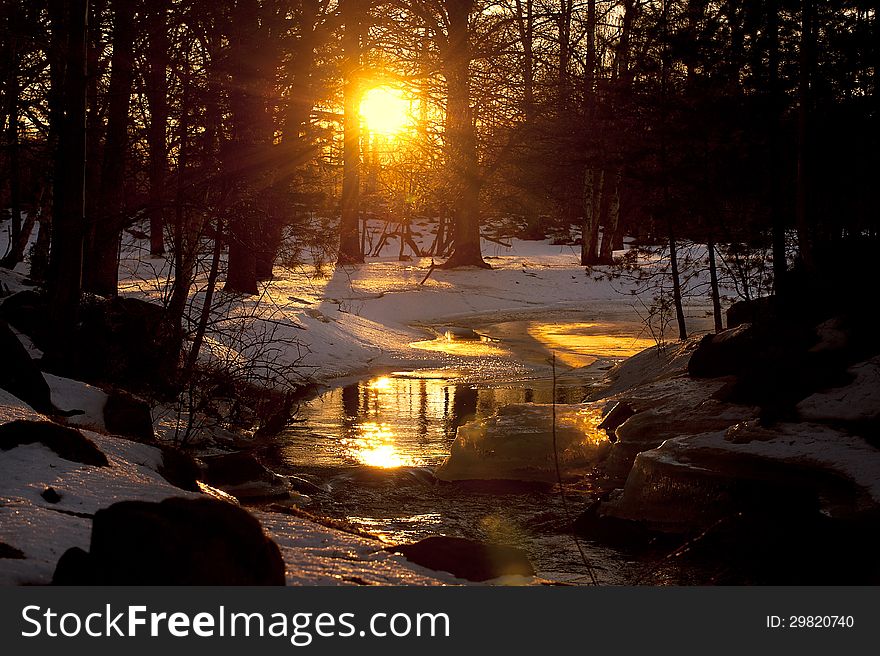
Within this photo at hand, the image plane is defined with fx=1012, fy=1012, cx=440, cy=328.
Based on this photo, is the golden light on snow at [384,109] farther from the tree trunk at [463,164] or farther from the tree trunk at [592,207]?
the tree trunk at [592,207]

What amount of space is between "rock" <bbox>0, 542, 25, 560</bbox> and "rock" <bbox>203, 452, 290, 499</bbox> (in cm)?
397

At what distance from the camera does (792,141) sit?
14.1 m

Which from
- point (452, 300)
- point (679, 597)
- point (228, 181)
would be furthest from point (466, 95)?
point (679, 597)

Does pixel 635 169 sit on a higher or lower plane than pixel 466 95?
lower

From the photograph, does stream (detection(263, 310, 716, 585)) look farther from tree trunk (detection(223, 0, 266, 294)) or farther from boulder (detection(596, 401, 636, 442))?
tree trunk (detection(223, 0, 266, 294))

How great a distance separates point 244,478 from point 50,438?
2.63 m

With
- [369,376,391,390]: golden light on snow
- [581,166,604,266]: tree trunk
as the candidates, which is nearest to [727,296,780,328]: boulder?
[369,376,391,390]: golden light on snow

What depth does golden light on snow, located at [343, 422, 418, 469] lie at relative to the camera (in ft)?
33.3

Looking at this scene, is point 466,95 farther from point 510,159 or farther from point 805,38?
point 805,38

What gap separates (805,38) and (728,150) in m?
2.24

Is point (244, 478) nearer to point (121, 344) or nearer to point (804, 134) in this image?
point (121, 344)

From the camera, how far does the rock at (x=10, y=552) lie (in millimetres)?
4356

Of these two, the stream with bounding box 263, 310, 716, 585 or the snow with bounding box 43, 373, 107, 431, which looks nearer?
the stream with bounding box 263, 310, 716, 585

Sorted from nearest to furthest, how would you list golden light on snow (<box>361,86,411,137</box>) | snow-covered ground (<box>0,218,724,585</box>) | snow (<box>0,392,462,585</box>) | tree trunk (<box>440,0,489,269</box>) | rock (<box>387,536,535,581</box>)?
1. snow (<box>0,392,462,585</box>)
2. snow-covered ground (<box>0,218,724,585</box>)
3. rock (<box>387,536,535,581</box>)
4. golden light on snow (<box>361,86,411,137</box>)
5. tree trunk (<box>440,0,489,269</box>)
